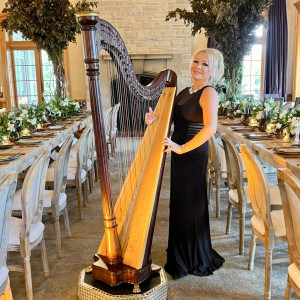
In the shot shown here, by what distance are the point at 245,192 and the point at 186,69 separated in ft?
22.6

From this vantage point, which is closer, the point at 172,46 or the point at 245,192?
the point at 245,192

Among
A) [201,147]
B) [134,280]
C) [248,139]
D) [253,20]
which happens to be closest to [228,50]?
[253,20]

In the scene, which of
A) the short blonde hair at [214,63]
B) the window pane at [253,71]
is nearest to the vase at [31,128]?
the short blonde hair at [214,63]

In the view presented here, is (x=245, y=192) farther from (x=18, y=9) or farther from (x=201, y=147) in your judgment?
(x=18, y=9)

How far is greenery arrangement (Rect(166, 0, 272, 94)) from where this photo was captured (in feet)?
17.5

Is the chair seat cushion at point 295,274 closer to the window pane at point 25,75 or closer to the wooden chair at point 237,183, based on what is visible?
the wooden chair at point 237,183

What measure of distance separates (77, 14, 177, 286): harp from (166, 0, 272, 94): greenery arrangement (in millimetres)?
3259

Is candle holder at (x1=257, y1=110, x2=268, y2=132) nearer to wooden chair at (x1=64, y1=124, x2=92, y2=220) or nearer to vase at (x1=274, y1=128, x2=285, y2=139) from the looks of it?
vase at (x1=274, y1=128, x2=285, y2=139)

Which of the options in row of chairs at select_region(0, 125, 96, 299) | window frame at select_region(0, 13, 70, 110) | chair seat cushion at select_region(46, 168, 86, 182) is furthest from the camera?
window frame at select_region(0, 13, 70, 110)

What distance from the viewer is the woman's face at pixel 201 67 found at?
229cm

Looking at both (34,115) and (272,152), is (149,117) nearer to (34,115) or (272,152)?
(272,152)

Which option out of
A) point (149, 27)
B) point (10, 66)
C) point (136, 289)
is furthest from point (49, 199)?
point (10, 66)

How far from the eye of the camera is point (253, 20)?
5.56 meters

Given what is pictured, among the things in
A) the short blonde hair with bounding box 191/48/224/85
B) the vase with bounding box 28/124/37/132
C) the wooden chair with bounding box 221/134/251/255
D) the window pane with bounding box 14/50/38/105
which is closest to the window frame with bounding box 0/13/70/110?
the window pane with bounding box 14/50/38/105
